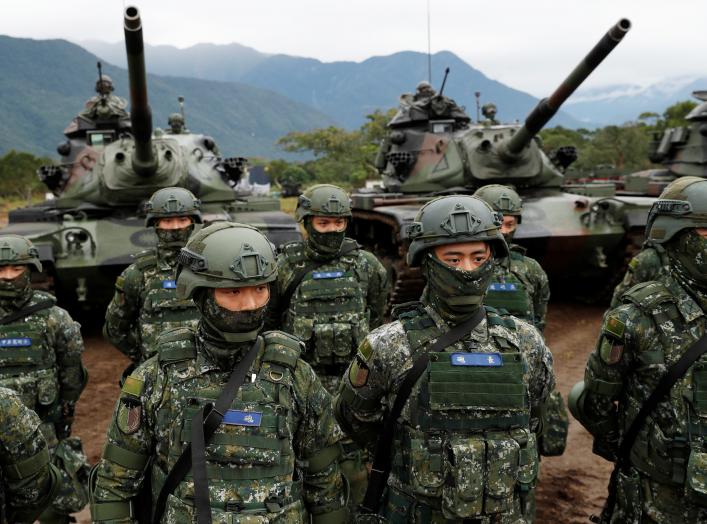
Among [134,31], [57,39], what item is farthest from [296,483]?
[57,39]

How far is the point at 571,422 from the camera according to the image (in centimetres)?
729

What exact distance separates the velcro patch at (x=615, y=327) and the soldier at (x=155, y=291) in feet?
10.3

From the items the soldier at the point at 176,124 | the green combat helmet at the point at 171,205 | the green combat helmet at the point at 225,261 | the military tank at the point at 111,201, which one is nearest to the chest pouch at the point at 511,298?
the green combat helmet at the point at 171,205

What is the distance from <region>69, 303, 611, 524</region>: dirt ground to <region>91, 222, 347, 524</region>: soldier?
124 inches

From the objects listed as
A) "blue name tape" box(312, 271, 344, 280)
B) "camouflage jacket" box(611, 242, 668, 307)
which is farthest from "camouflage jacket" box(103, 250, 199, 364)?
"camouflage jacket" box(611, 242, 668, 307)

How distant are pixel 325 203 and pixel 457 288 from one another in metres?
2.66

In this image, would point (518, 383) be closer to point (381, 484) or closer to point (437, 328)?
point (437, 328)

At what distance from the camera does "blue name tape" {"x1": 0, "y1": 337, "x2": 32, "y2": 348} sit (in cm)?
482

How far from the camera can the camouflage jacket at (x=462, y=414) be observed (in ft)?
9.34

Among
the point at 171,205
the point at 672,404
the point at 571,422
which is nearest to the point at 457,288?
the point at 672,404

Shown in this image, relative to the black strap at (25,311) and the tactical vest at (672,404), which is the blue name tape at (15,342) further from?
the tactical vest at (672,404)

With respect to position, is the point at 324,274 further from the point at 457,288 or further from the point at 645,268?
the point at 645,268

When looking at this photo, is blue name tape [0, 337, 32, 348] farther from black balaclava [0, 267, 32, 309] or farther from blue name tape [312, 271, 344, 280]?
blue name tape [312, 271, 344, 280]

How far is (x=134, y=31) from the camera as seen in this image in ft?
18.8
